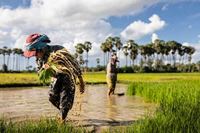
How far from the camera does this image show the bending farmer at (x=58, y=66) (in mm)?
8297

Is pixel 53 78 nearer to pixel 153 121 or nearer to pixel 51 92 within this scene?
pixel 51 92

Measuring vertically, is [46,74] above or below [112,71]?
below

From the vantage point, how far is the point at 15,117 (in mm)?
10289

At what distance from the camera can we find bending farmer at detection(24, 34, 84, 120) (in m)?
8.30

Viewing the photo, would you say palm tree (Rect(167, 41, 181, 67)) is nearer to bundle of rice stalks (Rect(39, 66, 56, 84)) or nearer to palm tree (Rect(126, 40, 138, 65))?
palm tree (Rect(126, 40, 138, 65))

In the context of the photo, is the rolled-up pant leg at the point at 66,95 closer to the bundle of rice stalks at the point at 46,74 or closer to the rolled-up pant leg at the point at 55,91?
the rolled-up pant leg at the point at 55,91

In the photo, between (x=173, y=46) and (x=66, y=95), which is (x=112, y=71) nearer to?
(x=66, y=95)

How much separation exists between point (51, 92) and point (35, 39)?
1.08 m

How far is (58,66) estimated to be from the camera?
8.32 metres

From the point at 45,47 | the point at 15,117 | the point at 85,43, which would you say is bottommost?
the point at 15,117

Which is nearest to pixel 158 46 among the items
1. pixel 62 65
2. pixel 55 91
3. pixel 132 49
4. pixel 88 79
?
pixel 132 49

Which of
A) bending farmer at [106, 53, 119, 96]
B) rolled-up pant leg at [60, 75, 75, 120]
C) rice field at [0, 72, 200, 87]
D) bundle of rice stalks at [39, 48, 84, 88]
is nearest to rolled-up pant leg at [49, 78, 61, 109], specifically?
rolled-up pant leg at [60, 75, 75, 120]

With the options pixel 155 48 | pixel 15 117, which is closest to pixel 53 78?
pixel 15 117

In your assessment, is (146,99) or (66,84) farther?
(146,99)
